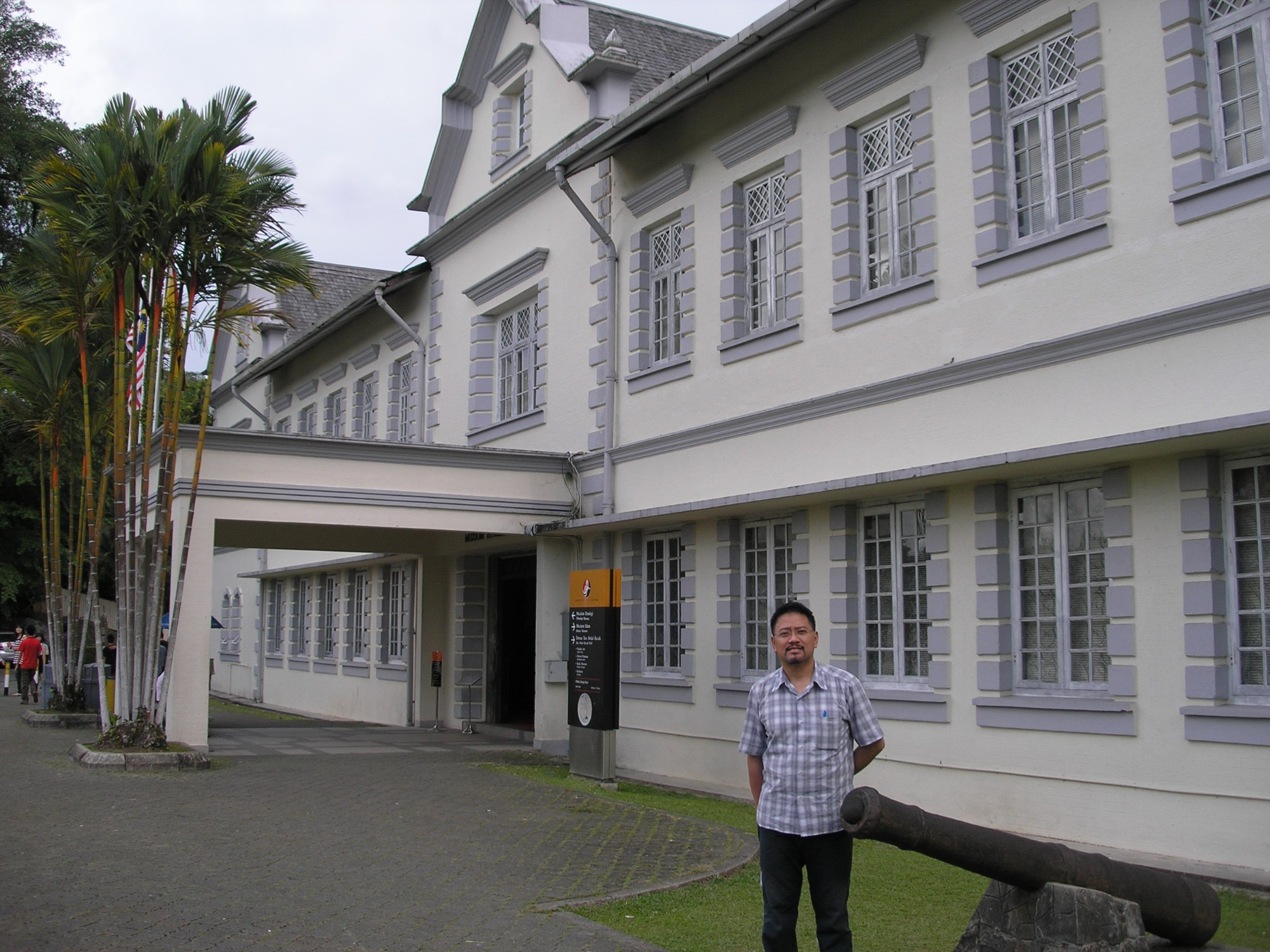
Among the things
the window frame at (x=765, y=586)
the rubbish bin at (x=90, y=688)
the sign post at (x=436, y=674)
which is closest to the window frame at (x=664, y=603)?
the window frame at (x=765, y=586)

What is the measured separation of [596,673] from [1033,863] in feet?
30.2

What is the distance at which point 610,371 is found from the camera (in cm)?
1669

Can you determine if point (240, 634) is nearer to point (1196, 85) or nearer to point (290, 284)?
point (290, 284)

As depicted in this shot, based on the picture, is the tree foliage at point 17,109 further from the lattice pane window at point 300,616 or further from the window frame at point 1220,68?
the window frame at point 1220,68

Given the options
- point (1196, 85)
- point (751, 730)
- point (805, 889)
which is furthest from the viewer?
point (1196, 85)

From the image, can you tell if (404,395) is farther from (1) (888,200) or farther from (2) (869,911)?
(2) (869,911)

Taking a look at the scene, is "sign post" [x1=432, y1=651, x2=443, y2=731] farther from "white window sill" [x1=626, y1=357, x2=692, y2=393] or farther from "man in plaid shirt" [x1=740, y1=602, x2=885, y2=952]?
"man in plaid shirt" [x1=740, y1=602, x2=885, y2=952]

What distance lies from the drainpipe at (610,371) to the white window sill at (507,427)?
82.3 inches

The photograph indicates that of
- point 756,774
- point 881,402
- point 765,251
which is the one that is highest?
point 765,251

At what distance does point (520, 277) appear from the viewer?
1947cm

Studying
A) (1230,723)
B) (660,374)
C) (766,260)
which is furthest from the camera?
(660,374)

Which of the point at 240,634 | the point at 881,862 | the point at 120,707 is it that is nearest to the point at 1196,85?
the point at 881,862

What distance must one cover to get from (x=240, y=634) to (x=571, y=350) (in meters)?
22.3

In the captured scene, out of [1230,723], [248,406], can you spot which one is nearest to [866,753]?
[1230,723]
